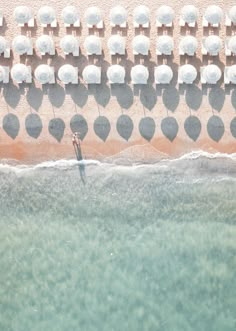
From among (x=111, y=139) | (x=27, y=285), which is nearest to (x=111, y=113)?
(x=111, y=139)

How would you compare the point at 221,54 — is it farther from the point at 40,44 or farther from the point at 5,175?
the point at 5,175

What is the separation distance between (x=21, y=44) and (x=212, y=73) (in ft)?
9.50

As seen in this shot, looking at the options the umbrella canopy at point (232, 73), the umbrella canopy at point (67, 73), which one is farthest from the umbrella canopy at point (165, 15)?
the umbrella canopy at point (67, 73)

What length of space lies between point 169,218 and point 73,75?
2.66 meters

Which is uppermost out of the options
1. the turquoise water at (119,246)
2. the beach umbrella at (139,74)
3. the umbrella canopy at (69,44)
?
the umbrella canopy at (69,44)

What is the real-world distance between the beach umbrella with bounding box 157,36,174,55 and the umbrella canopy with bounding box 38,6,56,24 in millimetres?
1641

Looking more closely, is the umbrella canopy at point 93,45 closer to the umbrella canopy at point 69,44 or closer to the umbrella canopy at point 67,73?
the umbrella canopy at point 69,44

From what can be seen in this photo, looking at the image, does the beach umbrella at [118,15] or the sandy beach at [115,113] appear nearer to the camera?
the beach umbrella at [118,15]

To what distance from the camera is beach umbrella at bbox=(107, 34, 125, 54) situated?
34.2 feet

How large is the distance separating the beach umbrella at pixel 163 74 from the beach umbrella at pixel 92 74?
2.90ft

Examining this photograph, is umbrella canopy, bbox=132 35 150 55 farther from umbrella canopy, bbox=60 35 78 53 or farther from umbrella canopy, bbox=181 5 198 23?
umbrella canopy, bbox=60 35 78 53

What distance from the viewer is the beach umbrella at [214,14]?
10.4m

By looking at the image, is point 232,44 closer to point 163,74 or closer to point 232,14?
point 232,14

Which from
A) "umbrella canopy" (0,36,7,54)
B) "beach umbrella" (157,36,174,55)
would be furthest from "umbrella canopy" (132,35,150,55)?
"umbrella canopy" (0,36,7,54)
